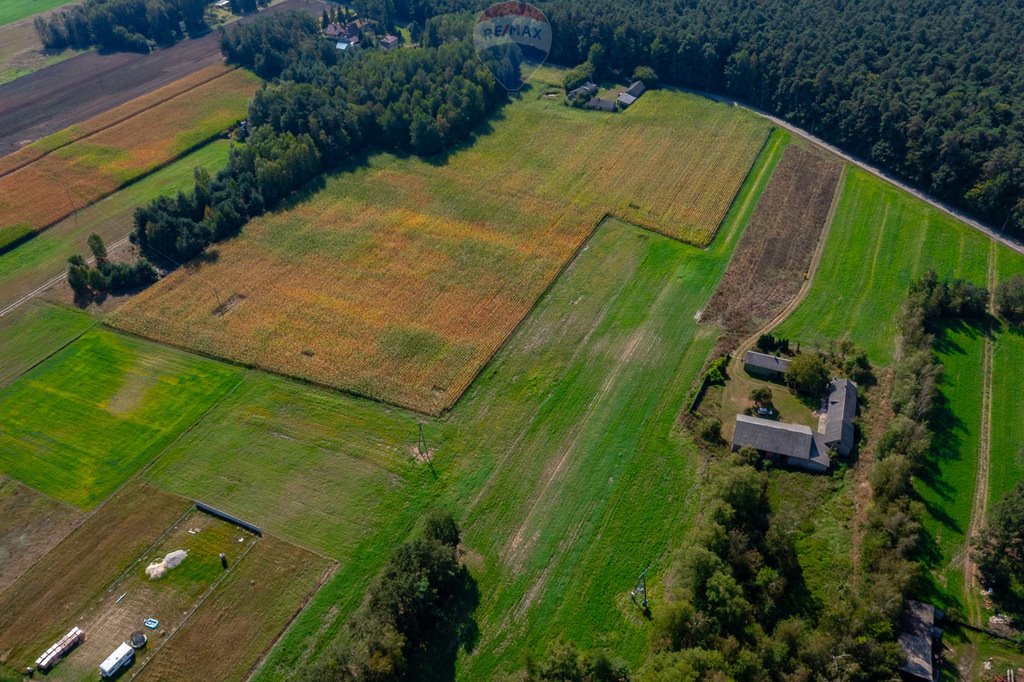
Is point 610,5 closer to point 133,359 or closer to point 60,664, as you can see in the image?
point 133,359

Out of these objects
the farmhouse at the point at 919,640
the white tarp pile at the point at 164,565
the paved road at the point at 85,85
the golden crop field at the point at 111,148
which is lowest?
the white tarp pile at the point at 164,565

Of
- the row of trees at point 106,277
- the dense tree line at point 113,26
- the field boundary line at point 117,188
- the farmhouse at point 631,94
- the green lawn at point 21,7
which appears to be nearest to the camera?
the row of trees at point 106,277

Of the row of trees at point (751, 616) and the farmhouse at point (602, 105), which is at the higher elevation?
the farmhouse at point (602, 105)

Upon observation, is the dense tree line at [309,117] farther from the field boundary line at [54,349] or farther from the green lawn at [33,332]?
the field boundary line at [54,349]

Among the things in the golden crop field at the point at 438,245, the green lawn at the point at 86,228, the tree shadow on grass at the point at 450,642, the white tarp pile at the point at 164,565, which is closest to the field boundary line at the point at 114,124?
the green lawn at the point at 86,228

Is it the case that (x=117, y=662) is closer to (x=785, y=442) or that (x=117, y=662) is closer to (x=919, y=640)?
(x=785, y=442)

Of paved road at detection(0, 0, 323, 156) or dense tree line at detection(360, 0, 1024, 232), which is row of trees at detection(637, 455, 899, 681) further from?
paved road at detection(0, 0, 323, 156)

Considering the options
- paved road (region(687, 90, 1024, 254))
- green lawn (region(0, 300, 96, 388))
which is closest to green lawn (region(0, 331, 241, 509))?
green lawn (region(0, 300, 96, 388))

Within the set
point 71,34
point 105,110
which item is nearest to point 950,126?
point 105,110
